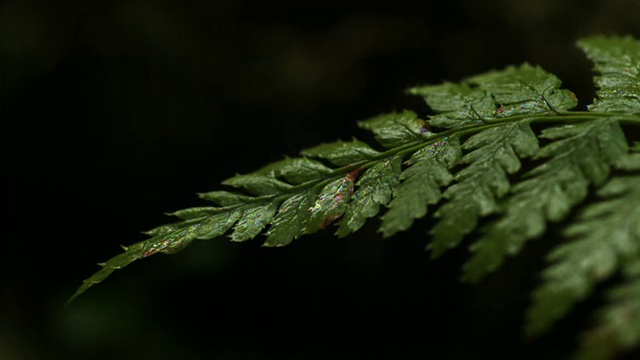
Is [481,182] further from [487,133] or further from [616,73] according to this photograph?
[616,73]

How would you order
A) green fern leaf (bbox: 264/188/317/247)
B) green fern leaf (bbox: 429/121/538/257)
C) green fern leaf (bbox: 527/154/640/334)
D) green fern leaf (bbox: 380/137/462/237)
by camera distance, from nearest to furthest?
green fern leaf (bbox: 527/154/640/334)
green fern leaf (bbox: 429/121/538/257)
green fern leaf (bbox: 380/137/462/237)
green fern leaf (bbox: 264/188/317/247)

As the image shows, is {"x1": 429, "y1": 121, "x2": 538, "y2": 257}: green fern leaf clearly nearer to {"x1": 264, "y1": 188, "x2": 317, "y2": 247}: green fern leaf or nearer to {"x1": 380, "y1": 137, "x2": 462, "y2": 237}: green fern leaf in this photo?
{"x1": 380, "y1": 137, "x2": 462, "y2": 237}: green fern leaf

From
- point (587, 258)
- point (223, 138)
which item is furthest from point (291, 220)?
point (223, 138)

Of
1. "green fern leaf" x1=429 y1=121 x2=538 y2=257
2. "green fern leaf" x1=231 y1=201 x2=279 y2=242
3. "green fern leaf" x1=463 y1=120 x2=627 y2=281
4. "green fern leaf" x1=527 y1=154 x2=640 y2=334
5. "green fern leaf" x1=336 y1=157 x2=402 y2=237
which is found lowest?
"green fern leaf" x1=527 y1=154 x2=640 y2=334

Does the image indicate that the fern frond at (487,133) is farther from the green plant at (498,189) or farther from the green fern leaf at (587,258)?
the green fern leaf at (587,258)

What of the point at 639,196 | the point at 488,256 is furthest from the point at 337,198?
the point at 639,196

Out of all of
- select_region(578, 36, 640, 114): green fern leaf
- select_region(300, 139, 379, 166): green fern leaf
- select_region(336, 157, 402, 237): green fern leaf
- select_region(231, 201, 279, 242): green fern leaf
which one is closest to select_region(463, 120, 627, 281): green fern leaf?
select_region(578, 36, 640, 114): green fern leaf

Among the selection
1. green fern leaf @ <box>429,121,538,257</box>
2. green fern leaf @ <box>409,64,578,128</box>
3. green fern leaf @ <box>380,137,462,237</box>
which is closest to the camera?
green fern leaf @ <box>429,121,538,257</box>

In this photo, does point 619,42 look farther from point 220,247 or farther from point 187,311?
point 187,311
